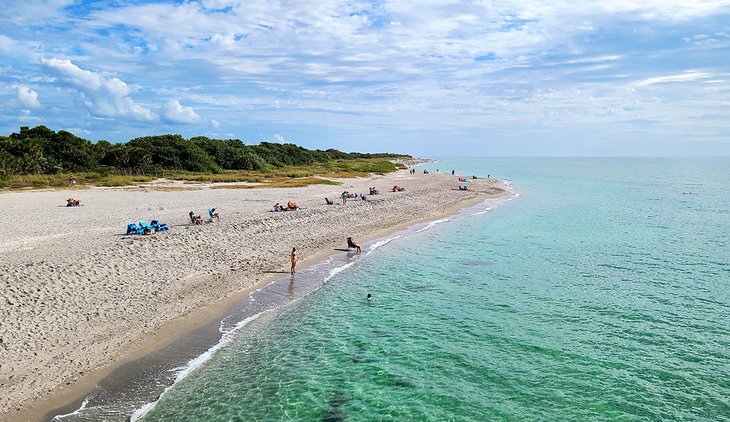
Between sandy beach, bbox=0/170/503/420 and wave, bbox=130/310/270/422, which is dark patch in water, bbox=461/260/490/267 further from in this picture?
wave, bbox=130/310/270/422

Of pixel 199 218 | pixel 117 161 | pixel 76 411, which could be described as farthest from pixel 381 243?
pixel 117 161

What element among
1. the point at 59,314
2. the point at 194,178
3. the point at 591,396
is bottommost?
the point at 591,396

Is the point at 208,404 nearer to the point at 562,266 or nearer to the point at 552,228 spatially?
the point at 562,266

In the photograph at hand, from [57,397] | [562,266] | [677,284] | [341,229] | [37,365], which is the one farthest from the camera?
[341,229]

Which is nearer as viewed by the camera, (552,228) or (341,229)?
(341,229)

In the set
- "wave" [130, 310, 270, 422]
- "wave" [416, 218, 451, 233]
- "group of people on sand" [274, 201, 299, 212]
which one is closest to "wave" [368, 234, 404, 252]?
"wave" [416, 218, 451, 233]

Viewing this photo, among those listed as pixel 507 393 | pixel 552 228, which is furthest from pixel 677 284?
pixel 552 228

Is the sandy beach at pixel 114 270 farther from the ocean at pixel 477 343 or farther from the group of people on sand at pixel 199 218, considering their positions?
the ocean at pixel 477 343
